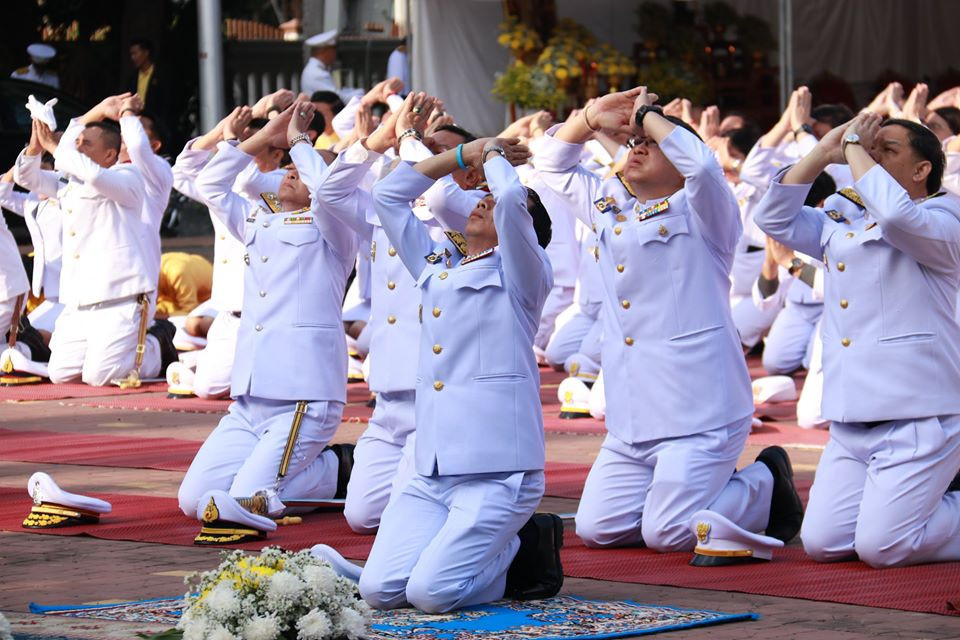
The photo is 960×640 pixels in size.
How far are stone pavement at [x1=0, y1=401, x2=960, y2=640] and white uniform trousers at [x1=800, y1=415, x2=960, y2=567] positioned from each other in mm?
593

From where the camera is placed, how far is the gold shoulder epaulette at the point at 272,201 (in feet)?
23.8

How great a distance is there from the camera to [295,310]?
7113 mm

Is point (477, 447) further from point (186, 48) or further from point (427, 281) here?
point (186, 48)

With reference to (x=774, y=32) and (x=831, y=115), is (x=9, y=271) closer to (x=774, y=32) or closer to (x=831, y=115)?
(x=831, y=115)

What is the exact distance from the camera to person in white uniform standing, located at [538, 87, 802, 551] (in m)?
6.13

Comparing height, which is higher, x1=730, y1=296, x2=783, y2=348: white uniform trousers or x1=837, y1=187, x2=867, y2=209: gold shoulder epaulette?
x1=837, y1=187, x2=867, y2=209: gold shoulder epaulette

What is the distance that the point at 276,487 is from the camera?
6.85 meters

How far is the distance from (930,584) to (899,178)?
1.38 m

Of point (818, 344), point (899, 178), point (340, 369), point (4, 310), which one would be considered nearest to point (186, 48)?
point (4, 310)

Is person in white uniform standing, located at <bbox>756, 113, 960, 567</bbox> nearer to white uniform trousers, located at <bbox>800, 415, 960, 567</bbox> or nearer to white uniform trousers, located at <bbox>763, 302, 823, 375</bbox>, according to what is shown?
white uniform trousers, located at <bbox>800, 415, 960, 567</bbox>

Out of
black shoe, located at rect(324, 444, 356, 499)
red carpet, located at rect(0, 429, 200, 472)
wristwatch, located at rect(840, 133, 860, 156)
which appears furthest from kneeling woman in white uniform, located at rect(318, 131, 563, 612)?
red carpet, located at rect(0, 429, 200, 472)

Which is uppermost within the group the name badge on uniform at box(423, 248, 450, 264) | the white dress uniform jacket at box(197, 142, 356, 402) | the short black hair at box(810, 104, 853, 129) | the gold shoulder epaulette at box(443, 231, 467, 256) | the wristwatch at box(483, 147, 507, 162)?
the wristwatch at box(483, 147, 507, 162)

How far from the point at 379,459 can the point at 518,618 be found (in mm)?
1774

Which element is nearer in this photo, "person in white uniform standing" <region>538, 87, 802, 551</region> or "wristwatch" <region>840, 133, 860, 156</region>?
"wristwatch" <region>840, 133, 860, 156</region>
